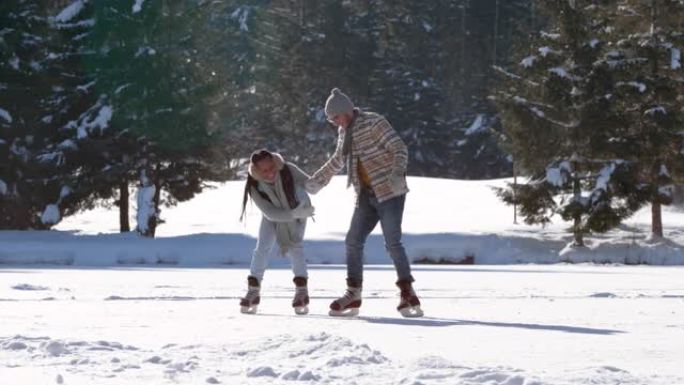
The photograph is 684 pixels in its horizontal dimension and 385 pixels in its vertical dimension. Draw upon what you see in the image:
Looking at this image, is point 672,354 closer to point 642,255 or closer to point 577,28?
point 642,255

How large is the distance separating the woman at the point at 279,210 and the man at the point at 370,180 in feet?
0.74

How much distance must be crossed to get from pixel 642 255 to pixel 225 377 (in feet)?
73.9

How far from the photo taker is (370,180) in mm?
10516

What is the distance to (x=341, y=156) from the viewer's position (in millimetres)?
10633

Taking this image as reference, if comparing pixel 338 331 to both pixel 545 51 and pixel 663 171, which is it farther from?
pixel 663 171

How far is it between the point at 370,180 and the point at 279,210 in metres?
0.90

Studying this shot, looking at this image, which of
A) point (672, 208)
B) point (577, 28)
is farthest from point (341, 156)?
point (672, 208)

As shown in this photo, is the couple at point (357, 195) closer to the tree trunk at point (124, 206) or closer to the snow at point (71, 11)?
the snow at point (71, 11)

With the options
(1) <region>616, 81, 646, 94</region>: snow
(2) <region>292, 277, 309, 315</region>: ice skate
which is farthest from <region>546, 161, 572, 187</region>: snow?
(2) <region>292, 277, 309, 315</region>: ice skate

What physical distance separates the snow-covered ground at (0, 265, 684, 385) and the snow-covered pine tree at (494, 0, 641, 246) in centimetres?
1609

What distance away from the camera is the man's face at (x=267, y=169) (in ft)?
35.3

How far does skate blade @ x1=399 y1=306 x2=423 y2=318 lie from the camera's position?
10.5m

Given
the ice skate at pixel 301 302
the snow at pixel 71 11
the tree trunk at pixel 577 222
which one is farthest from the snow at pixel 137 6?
the ice skate at pixel 301 302

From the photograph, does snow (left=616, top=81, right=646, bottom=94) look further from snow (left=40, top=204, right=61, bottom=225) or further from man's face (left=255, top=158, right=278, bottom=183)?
man's face (left=255, top=158, right=278, bottom=183)
